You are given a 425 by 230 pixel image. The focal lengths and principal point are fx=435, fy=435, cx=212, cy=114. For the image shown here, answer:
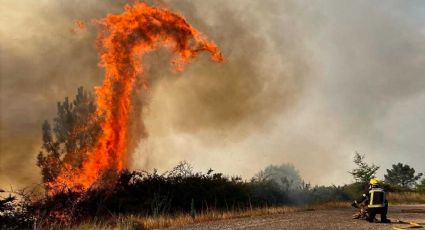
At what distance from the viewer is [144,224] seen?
17734 mm

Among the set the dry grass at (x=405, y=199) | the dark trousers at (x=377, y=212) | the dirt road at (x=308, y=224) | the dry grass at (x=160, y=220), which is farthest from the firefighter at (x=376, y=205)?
the dry grass at (x=405, y=199)

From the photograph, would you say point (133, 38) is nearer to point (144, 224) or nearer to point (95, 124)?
point (95, 124)

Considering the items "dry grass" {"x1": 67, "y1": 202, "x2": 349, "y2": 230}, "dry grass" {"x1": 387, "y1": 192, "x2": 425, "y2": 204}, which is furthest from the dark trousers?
"dry grass" {"x1": 387, "y1": 192, "x2": 425, "y2": 204}

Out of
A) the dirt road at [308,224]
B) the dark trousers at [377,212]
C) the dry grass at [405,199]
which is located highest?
the dry grass at [405,199]

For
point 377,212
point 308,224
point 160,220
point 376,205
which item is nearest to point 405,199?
point 377,212

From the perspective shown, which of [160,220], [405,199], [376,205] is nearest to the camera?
[376,205]

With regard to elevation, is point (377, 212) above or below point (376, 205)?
below

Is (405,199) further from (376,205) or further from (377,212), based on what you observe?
(376,205)

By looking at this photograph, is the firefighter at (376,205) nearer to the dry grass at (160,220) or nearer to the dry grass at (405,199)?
the dry grass at (160,220)

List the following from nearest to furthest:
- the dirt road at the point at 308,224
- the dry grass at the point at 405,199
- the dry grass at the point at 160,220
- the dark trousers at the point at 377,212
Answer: the dirt road at the point at 308,224 → the dark trousers at the point at 377,212 → the dry grass at the point at 160,220 → the dry grass at the point at 405,199

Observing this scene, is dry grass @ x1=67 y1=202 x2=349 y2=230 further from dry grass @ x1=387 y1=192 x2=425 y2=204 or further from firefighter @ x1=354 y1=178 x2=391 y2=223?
dry grass @ x1=387 y1=192 x2=425 y2=204

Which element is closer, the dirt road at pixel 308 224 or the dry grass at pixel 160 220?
the dirt road at pixel 308 224

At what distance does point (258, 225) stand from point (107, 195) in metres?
9.28

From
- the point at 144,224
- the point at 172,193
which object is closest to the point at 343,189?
the point at 172,193
